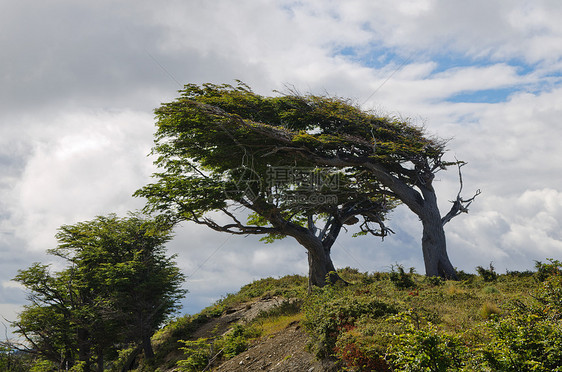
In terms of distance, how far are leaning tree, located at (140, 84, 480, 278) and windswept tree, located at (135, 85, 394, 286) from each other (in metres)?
0.06

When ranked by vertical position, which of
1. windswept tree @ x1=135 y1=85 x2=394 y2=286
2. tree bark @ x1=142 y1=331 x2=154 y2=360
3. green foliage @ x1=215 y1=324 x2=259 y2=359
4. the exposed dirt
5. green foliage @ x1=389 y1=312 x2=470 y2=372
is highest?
windswept tree @ x1=135 y1=85 x2=394 y2=286

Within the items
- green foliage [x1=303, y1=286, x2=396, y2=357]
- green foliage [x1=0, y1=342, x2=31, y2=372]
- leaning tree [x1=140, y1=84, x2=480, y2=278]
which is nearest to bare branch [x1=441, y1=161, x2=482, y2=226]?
leaning tree [x1=140, y1=84, x2=480, y2=278]

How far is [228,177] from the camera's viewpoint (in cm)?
2173

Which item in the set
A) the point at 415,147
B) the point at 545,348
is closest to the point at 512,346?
the point at 545,348

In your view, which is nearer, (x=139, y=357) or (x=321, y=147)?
(x=321, y=147)

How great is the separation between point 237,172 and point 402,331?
14.3 meters

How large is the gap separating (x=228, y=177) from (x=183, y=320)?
10.7 m

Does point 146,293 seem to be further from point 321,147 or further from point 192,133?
point 321,147

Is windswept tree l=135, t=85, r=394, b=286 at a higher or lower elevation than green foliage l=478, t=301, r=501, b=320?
higher

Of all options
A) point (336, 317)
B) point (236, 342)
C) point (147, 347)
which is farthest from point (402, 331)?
point (147, 347)

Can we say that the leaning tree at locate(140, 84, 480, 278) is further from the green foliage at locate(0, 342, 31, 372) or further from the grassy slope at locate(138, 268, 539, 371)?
the green foliage at locate(0, 342, 31, 372)

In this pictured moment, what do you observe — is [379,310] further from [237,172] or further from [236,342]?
[237,172]

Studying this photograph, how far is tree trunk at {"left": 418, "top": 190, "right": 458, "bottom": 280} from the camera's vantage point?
2252 cm

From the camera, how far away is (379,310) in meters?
11.0
